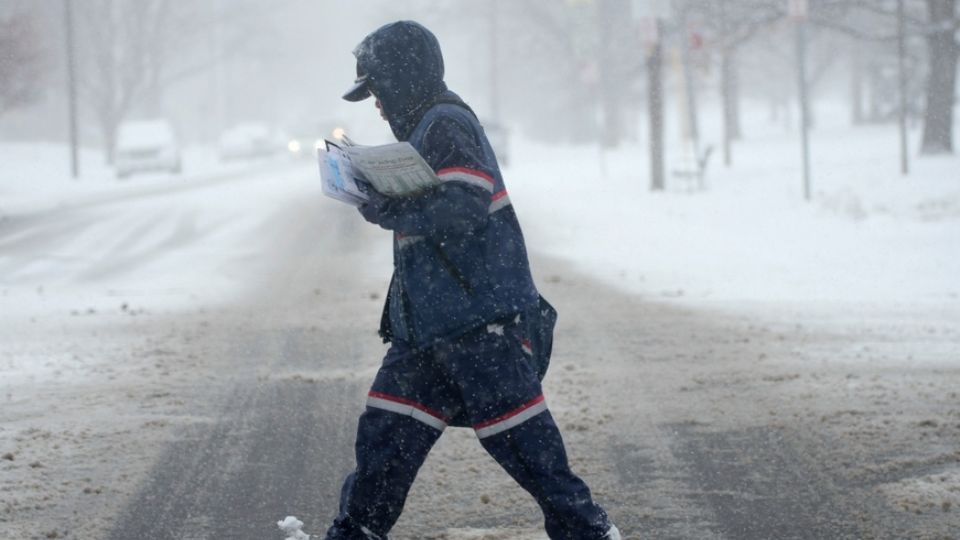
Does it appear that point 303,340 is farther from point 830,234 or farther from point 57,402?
point 830,234

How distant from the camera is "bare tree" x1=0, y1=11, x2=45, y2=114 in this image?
103 ft

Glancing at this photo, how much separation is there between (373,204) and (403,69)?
0.45m

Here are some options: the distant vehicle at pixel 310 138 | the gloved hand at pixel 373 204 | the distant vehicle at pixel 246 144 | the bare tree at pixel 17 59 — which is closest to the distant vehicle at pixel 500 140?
the bare tree at pixel 17 59

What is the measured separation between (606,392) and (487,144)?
3.82 m

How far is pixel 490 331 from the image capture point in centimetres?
418

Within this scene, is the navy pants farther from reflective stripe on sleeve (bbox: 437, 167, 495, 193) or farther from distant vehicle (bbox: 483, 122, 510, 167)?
distant vehicle (bbox: 483, 122, 510, 167)

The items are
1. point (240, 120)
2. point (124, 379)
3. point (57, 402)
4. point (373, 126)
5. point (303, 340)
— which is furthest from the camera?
point (373, 126)

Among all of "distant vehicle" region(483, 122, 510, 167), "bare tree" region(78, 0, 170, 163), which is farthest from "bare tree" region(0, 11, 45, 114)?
"distant vehicle" region(483, 122, 510, 167)

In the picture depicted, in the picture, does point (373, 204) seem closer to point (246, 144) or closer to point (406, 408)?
point (406, 408)

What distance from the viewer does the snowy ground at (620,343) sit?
5688 mm

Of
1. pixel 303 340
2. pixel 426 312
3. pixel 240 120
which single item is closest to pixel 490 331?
pixel 426 312

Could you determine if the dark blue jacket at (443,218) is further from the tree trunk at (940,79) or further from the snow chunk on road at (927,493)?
the tree trunk at (940,79)

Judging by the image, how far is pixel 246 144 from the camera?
57844mm

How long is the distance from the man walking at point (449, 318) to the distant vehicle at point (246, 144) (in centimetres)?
5302
